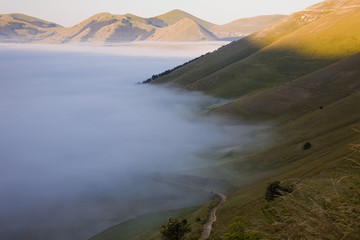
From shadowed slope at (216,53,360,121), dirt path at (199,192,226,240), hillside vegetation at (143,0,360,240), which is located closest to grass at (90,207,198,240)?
dirt path at (199,192,226,240)

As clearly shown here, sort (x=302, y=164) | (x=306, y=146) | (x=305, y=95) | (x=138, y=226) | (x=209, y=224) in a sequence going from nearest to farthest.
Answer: (x=209, y=224) → (x=302, y=164) → (x=138, y=226) → (x=306, y=146) → (x=305, y=95)

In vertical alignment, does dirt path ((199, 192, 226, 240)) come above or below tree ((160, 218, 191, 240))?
below

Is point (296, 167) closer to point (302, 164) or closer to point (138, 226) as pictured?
point (302, 164)

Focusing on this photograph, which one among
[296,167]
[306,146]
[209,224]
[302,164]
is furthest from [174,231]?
[306,146]

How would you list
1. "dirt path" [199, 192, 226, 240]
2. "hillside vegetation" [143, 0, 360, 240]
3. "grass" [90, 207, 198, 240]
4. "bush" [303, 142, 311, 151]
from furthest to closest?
"bush" [303, 142, 311, 151] → "grass" [90, 207, 198, 240] → "dirt path" [199, 192, 226, 240] → "hillside vegetation" [143, 0, 360, 240]

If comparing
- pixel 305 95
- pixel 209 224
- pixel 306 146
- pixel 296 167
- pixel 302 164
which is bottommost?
pixel 209 224

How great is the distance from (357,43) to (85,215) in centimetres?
17987

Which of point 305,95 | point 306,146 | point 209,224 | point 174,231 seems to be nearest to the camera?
point 174,231

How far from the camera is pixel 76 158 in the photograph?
183 m

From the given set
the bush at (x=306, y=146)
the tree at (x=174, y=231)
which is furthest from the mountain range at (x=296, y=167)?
the tree at (x=174, y=231)

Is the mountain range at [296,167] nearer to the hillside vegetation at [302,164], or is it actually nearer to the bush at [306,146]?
the hillside vegetation at [302,164]

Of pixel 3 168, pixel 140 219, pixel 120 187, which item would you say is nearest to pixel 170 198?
pixel 140 219

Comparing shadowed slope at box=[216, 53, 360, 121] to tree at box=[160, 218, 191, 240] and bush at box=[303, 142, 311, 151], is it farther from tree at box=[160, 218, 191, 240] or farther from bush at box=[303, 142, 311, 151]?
tree at box=[160, 218, 191, 240]

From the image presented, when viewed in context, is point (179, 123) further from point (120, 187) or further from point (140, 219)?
point (140, 219)
